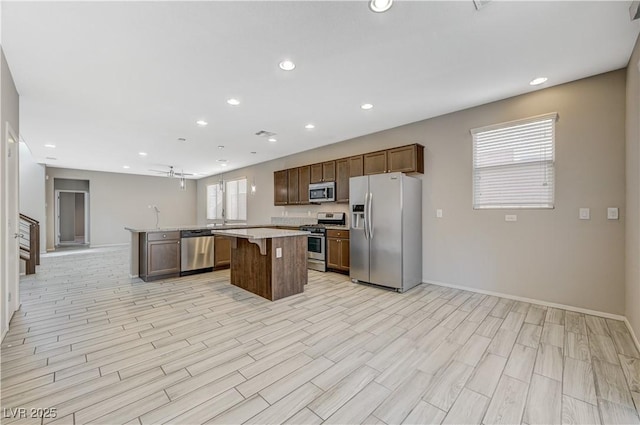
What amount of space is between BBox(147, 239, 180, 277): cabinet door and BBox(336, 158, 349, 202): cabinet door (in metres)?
3.21

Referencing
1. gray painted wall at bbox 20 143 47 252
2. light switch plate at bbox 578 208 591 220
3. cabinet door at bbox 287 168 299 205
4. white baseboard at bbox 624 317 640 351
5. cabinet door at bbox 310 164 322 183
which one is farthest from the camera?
gray painted wall at bbox 20 143 47 252

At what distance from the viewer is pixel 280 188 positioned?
705 cm

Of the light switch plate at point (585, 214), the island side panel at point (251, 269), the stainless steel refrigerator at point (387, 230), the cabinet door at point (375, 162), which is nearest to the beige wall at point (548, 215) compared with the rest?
the light switch plate at point (585, 214)

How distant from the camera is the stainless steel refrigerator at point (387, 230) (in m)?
3.99

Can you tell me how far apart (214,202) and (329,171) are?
21.3ft

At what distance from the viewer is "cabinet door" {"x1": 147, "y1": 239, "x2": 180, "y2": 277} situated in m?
4.70

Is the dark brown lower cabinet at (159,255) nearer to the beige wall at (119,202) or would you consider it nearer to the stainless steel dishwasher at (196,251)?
the stainless steel dishwasher at (196,251)

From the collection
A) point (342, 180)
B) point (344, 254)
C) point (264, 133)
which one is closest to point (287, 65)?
point (264, 133)

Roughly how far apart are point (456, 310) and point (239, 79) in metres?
3.67

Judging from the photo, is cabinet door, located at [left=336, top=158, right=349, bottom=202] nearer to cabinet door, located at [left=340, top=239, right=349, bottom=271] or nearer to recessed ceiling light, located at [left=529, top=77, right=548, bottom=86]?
cabinet door, located at [left=340, top=239, right=349, bottom=271]

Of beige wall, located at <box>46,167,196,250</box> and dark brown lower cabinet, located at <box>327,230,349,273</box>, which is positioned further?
beige wall, located at <box>46,167,196,250</box>

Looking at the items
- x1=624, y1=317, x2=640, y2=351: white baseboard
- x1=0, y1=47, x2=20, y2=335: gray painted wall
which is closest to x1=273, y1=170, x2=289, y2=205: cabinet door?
x1=0, y1=47, x2=20, y2=335: gray painted wall

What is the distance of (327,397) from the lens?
1.74 metres

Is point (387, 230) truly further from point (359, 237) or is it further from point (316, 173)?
point (316, 173)
